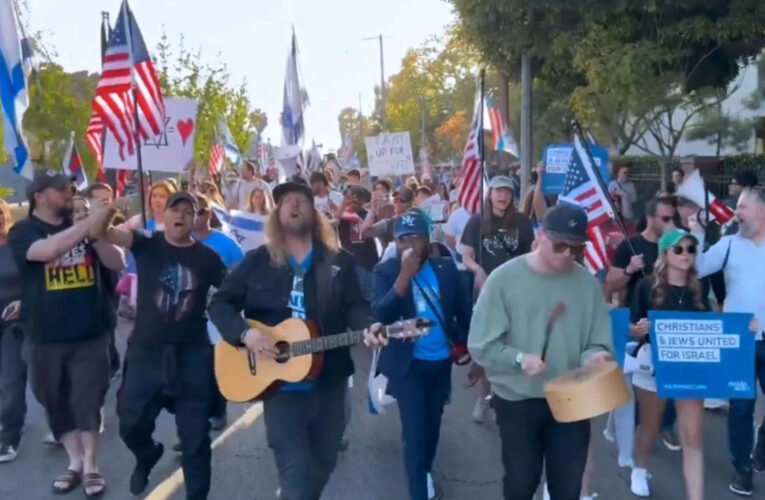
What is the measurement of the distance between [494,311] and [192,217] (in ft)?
6.78

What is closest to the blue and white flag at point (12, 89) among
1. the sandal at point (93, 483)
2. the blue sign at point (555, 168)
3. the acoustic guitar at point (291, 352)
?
the sandal at point (93, 483)

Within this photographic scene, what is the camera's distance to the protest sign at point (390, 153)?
62.6ft

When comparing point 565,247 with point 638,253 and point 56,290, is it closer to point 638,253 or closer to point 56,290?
point 638,253

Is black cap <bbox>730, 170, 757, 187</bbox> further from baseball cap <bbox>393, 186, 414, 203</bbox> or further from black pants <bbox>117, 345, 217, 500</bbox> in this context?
black pants <bbox>117, 345, 217, 500</bbox>

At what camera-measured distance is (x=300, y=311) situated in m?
4.96

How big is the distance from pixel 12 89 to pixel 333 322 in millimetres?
4568

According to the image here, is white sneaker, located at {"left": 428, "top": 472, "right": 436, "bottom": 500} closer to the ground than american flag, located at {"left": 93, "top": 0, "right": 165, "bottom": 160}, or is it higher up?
closer to the ground

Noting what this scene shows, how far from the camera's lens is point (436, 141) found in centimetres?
7550

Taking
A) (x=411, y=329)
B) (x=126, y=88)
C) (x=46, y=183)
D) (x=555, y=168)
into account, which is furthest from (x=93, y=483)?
(x=555, y=168)

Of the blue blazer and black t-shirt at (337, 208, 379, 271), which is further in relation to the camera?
black t-shirt at (337, 208, 379, 271)

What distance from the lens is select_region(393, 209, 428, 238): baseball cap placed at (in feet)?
18.5

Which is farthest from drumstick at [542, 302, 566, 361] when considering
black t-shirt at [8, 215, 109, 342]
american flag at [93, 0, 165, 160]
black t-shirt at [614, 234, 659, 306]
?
american flag at [93, 0, 165, 160]

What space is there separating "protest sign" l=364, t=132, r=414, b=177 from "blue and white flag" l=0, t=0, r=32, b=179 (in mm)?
10996

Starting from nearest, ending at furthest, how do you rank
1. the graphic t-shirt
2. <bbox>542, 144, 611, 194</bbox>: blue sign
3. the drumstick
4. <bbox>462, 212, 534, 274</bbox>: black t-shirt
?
the drumstick < the graphic t-shirt < <bbox>462, 212, 534, 274</bbox>: black t-shirt < <bbox>542, 144, 611, 194</bbox>: blue sign
